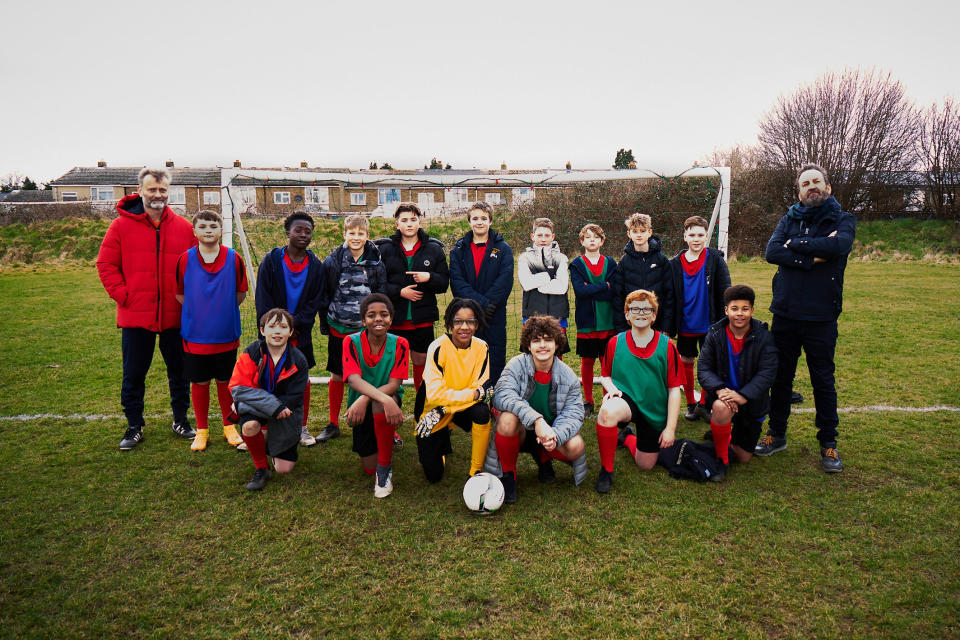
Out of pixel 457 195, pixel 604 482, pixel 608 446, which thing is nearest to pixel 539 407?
pixel 608 446

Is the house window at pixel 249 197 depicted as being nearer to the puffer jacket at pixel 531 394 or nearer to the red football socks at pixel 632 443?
the puffer jacket at pixel 531 394

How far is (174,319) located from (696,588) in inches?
153

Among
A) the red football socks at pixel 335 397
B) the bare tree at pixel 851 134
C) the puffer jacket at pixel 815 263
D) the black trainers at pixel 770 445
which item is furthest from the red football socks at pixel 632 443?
the bare tree at pixel 851 134

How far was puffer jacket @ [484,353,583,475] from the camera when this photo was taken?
3.38 metres

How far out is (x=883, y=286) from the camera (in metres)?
13.2

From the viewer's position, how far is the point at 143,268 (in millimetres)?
4008

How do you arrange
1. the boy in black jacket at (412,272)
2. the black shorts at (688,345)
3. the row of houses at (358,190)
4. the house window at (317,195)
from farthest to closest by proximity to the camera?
1. the house window at (317,195)
2. the row of houses at (358,190)
3. the black shorts at (688,345)
4. the boy in black jacket at (412,272)

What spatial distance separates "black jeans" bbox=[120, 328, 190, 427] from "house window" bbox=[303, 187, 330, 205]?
2.48 meters

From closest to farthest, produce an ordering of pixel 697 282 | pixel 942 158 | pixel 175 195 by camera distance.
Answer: pixel 697 282
pixel 175 195
pixel 942 158

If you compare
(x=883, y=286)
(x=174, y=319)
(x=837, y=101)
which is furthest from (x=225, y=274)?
(x=837, y=101)

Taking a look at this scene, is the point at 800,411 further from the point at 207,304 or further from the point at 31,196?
the point at 31,196

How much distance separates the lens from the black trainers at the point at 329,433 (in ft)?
14.3

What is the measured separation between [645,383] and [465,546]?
66.1 inches

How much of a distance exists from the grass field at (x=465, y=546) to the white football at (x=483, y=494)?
0.08 metres
